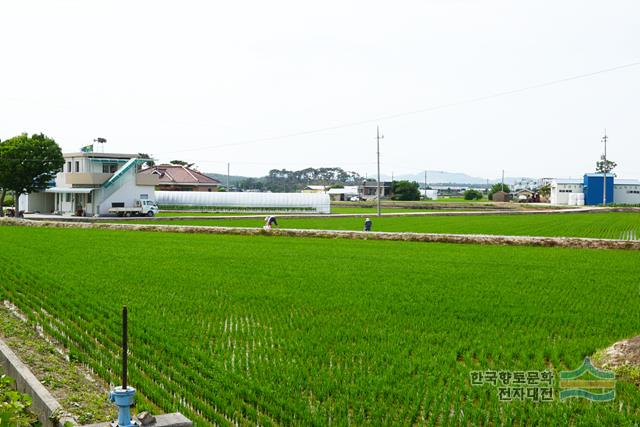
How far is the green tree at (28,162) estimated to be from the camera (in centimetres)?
4175

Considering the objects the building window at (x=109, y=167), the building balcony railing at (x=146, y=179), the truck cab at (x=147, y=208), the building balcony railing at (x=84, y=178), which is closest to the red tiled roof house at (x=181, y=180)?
the building balcony railing at (x=146, y=179)

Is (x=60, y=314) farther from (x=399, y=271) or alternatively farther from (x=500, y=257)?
(x=500, y=257)

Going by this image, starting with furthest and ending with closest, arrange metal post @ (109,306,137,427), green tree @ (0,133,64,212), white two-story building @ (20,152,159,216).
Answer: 1. white two-story building @ (20,152,159,216)
2. green tree @ (0,133,64,212)
3. metal post @ (109,306,137,427)

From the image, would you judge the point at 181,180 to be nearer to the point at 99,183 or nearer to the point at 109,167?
the point at 109,167

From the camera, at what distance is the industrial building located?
76938 millimetres

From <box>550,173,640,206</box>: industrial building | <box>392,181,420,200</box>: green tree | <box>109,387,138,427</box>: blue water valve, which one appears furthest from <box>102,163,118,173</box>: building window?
<box>550,173,640,206</box>: industrial building

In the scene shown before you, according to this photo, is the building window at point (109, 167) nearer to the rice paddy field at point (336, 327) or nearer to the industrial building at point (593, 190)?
the rice paddy field at point (336, 327)

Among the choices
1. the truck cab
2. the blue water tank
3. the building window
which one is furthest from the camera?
the blue water tank

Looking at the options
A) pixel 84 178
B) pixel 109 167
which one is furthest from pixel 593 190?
pixel 84 178

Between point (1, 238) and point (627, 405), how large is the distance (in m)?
25.6

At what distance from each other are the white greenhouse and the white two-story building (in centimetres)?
716

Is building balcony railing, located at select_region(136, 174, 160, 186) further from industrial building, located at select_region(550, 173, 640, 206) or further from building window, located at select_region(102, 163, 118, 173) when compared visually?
industrial building, located at select_region(550, 173, 640, 206)

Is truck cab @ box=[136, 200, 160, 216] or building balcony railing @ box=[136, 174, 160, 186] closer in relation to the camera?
truck cab @ box=[136, 200, 160, 216]

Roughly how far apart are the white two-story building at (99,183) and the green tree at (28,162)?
1602 millimetres
